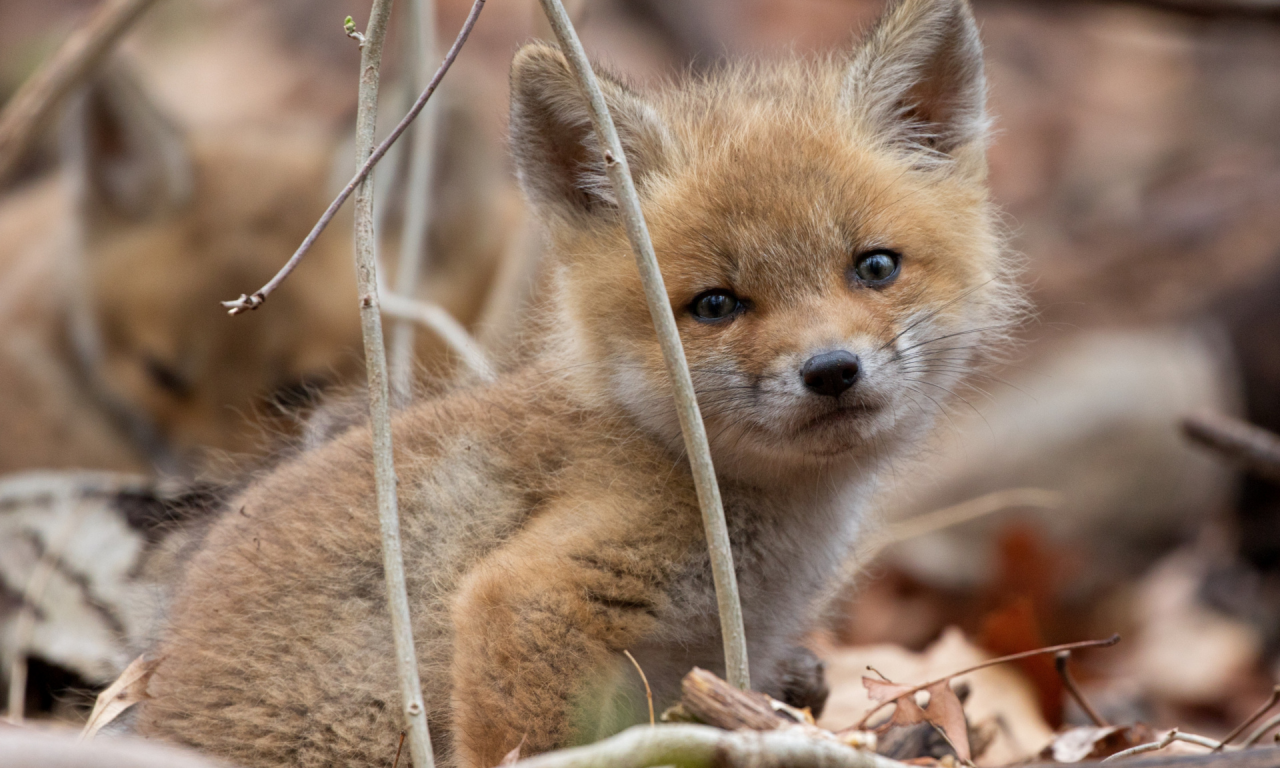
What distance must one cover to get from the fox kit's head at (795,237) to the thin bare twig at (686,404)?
541 mm

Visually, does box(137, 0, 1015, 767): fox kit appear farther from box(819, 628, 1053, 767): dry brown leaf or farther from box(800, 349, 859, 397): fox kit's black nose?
box(819, 628, 1053, 767): dry brown leaf

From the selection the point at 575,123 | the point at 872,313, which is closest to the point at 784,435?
the point at 872,313

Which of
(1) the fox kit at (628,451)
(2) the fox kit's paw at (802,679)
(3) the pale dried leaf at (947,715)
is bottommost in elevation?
(2) the fox kit's paw at (802,679)

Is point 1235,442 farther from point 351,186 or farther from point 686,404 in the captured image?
point 351,186

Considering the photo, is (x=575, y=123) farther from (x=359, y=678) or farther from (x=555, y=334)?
(x=359, y=678)

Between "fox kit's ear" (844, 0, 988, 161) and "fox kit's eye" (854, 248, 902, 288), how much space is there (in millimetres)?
540

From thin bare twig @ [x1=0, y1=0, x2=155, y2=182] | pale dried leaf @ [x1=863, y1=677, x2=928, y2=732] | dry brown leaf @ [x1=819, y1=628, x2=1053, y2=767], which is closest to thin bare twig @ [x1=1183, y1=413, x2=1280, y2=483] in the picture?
dry brown leaf @ [x1=819, y1=628, x2=1053, y2=767]

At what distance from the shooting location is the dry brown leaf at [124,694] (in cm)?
340

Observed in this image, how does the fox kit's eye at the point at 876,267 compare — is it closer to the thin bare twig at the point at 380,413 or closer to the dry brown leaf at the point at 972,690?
the thin bare twig at the point at 380,413

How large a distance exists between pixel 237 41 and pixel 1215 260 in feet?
36.0

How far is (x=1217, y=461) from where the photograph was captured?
7898mm

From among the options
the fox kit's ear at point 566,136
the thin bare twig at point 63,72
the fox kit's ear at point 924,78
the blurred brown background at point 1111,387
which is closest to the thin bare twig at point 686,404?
the fox kit's ear at point 566,136

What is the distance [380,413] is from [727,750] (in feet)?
3.47

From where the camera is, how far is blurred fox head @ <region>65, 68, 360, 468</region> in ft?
22.3
